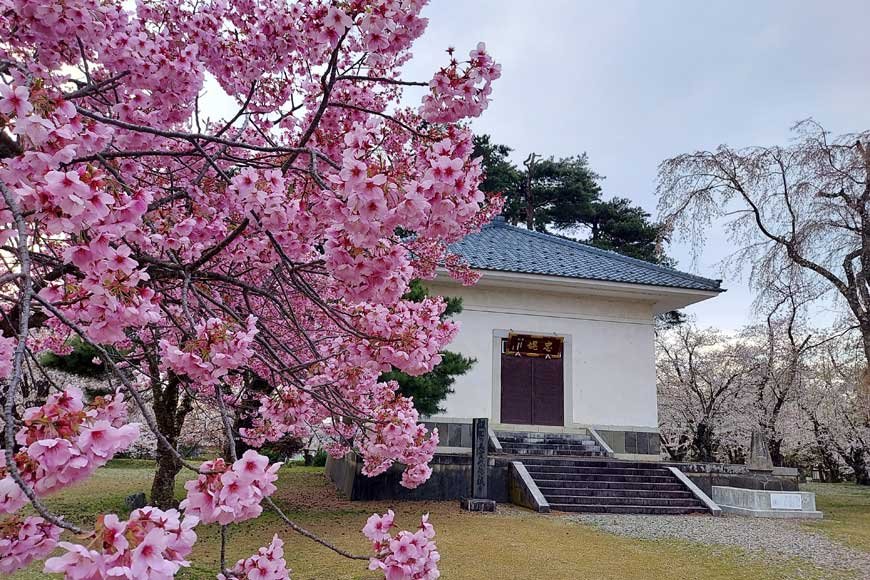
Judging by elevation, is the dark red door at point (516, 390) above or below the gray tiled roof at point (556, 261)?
below

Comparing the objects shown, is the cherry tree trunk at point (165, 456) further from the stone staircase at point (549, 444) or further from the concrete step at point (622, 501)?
the stone staircase at point (549, 444)

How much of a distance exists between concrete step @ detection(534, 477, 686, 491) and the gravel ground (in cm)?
122

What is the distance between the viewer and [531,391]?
44.0ft

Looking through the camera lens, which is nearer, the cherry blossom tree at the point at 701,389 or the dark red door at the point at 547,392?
the dark red door at the point at 547,392

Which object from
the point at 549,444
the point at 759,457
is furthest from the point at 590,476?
the point at 759,457

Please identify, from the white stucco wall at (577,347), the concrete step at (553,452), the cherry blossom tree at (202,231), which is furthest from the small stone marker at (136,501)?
the concrete step at (553,452)

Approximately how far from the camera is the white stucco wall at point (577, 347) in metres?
13.1

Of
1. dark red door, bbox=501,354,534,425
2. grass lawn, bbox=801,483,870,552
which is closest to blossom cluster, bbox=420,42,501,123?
grass lawn, bbox=801,483,870,552

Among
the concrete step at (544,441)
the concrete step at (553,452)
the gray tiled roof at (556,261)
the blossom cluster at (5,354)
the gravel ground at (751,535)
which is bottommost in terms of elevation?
the gravel ground at (751,535)

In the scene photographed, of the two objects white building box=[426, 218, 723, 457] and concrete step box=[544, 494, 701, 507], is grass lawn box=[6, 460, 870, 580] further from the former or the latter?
white building box=[426, 218, 723, 457]

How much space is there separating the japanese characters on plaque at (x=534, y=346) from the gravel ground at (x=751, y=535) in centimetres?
528

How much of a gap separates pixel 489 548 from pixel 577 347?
823 cm

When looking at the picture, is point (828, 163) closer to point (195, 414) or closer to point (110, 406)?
point (110, 406)

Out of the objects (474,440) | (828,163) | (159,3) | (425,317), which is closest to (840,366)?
(828,163)
